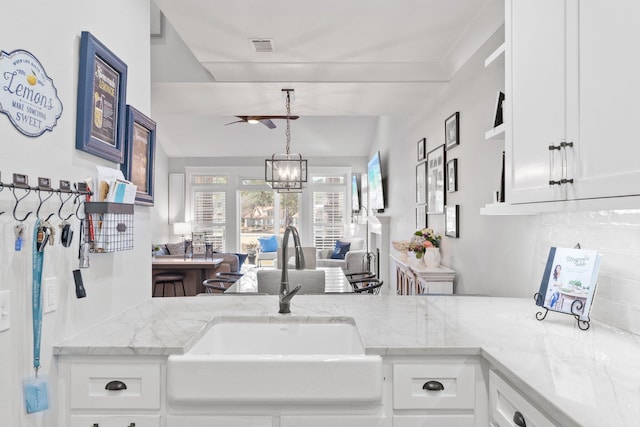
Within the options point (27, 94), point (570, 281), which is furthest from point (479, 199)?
point (27, 94)

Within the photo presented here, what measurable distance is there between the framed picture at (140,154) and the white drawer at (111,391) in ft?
2.73

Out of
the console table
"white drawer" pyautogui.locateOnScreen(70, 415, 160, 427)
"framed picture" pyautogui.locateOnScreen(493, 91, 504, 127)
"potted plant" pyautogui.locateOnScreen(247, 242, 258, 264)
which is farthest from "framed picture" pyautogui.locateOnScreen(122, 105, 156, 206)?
"potted plant" pyautogui.locateOnScreen(247, 242, 258, 264)

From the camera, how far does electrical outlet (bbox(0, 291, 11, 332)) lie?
1.16 meters

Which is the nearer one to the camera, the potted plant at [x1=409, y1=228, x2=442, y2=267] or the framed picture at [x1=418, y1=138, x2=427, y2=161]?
the potted plant at [x1=409, y1=228, x2=442, y2=267]

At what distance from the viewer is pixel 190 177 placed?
377 inches

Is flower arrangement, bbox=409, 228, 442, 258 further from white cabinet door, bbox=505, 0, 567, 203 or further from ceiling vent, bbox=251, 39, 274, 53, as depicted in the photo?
ceiling vent, bbox=251, 39, 274, 53

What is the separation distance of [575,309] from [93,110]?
2029 mm

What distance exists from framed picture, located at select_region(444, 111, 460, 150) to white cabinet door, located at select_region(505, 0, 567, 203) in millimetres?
1630

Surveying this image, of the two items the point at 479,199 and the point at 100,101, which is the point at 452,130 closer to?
the point at 479,199

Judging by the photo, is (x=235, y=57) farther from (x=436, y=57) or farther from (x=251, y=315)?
(x=251, y=315)

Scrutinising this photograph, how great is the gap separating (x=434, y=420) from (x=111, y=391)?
1090 mm

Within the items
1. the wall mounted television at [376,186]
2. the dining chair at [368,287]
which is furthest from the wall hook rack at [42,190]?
the wall mounted television at [376,186]

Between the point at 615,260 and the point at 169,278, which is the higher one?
the point at 615,260

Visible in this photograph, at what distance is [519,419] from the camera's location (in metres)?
1.15
